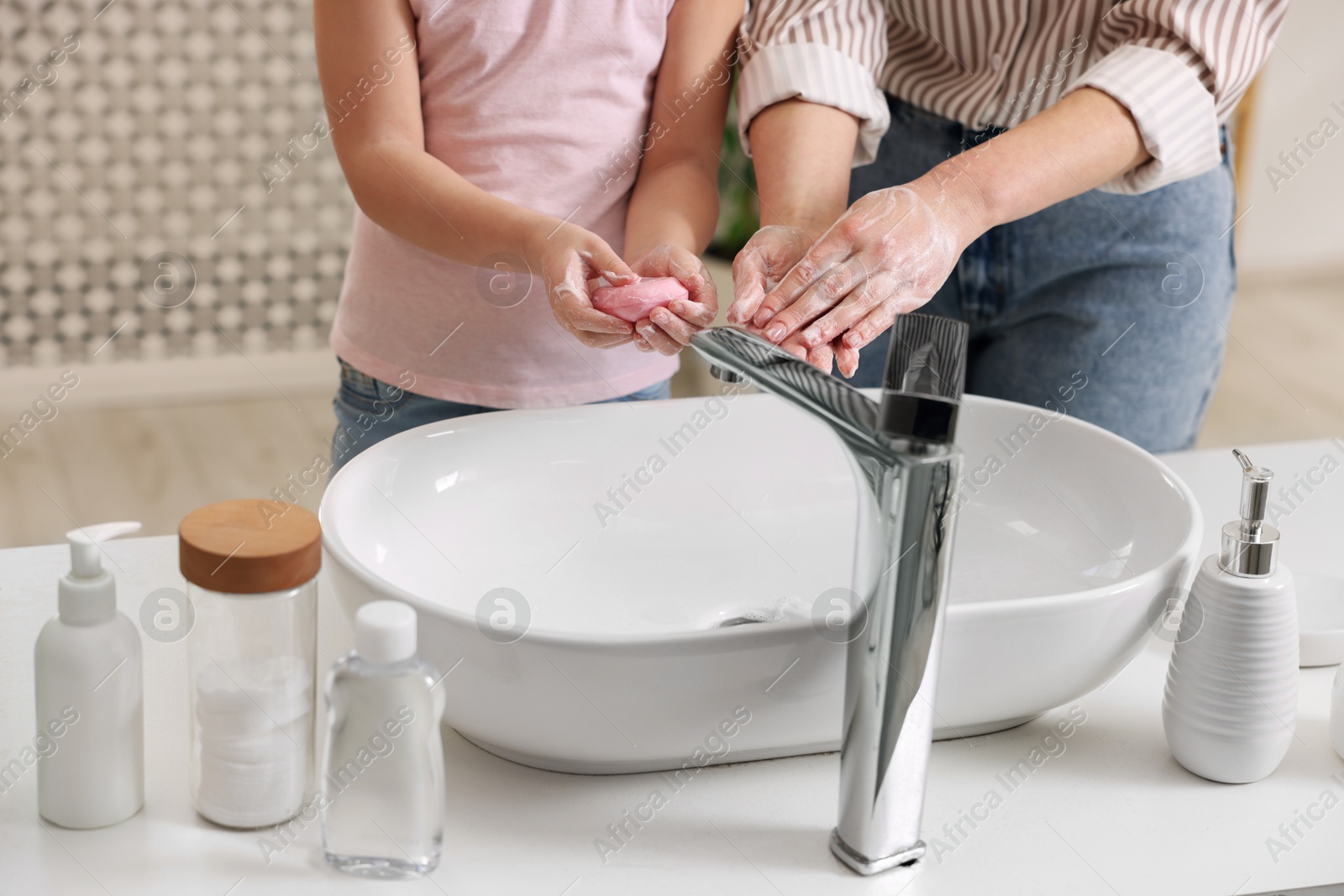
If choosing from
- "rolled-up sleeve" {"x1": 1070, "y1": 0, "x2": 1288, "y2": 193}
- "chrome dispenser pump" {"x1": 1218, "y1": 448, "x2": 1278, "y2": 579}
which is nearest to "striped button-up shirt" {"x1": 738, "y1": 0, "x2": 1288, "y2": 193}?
"rolled-up sleeve" {"x1": 1070, "y1": 0, "x2": 1288, "y2": 193}

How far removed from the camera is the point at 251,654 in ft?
1.89

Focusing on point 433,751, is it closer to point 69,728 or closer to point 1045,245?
point 69,728

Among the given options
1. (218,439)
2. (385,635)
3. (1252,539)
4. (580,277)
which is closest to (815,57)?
(580,277)

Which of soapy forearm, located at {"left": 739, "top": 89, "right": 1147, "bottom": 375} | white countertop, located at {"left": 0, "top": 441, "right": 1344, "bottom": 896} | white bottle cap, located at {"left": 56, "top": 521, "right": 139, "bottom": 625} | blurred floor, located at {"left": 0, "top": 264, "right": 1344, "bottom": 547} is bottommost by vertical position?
blurred floor, located at {"left": 0, "top": 264, "right": 1344, "bottom": 547}

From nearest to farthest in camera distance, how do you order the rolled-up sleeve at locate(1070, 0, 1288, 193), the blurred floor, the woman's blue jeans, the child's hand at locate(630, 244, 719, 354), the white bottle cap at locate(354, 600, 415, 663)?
the white bottle cap at locate(354, 600, 415, 663) → the child's hand at locate(630, 244, 719, 354) → the rolled-up sleeve at locate(1070, 0, 1288, 193) → the woman's blue jeans → the blurred floor

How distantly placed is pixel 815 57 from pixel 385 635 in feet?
2.08

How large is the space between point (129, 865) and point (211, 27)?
2.28m

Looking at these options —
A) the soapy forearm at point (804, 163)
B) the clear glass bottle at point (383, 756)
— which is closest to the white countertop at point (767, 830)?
the clear glass bottle at point (383, 756)

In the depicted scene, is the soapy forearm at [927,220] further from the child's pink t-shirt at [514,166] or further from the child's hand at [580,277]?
the child's pink t-shirt at [514,166]

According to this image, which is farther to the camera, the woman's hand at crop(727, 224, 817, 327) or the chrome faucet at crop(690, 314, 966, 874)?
the woman's hand at crop(727, 224, 817, 327)

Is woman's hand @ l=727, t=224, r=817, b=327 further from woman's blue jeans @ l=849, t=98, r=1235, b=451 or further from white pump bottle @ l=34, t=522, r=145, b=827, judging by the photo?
white pump bottle @ l=34, t=522, r=145, b=827

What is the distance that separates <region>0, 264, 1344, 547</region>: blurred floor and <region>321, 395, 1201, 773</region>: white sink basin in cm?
150

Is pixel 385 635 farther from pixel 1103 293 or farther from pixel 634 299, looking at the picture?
pixel 1103 293

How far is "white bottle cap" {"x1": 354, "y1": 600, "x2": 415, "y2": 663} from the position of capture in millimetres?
526
